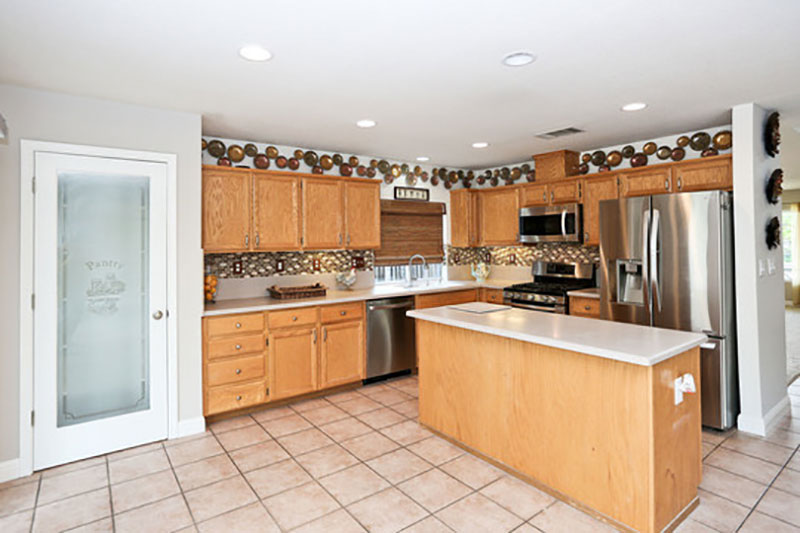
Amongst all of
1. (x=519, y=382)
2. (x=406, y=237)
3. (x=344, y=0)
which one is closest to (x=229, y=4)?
(x=344, y=0)

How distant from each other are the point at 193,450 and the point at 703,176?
464 centimetres

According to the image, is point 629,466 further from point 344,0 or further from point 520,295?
point 520,295

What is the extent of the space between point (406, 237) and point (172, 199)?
295 cm

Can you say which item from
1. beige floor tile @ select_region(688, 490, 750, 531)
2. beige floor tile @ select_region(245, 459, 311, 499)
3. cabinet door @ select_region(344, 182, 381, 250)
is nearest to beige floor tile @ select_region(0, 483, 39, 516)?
beige floor tile @ select_region(245, 459, 311, 499)

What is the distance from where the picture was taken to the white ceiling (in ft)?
6.73

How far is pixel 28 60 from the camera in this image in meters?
2.53

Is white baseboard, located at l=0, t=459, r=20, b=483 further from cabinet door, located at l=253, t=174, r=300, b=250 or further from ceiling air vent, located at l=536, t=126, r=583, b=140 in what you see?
ceiling air vent, located at l=536, t=126, r=583, b=140

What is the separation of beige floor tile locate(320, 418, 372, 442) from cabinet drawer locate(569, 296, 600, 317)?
7.93 feet

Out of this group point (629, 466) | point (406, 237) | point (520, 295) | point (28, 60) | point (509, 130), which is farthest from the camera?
point (406, 237)

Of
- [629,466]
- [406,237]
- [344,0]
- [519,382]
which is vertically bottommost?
[629,466]

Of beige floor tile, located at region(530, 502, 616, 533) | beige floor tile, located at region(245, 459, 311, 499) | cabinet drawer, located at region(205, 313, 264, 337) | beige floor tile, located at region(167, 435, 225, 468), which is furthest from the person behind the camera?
cabinet drawer, located at region(205, 313, 264, 337)

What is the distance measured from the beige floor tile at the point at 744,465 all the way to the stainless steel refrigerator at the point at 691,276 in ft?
1.37

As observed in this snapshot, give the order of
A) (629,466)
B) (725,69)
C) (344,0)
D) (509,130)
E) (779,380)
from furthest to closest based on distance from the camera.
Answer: (509,130) < (779,380) < (725,69) < (629,466) < (344,0)

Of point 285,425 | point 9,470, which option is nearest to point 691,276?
point 285,425
